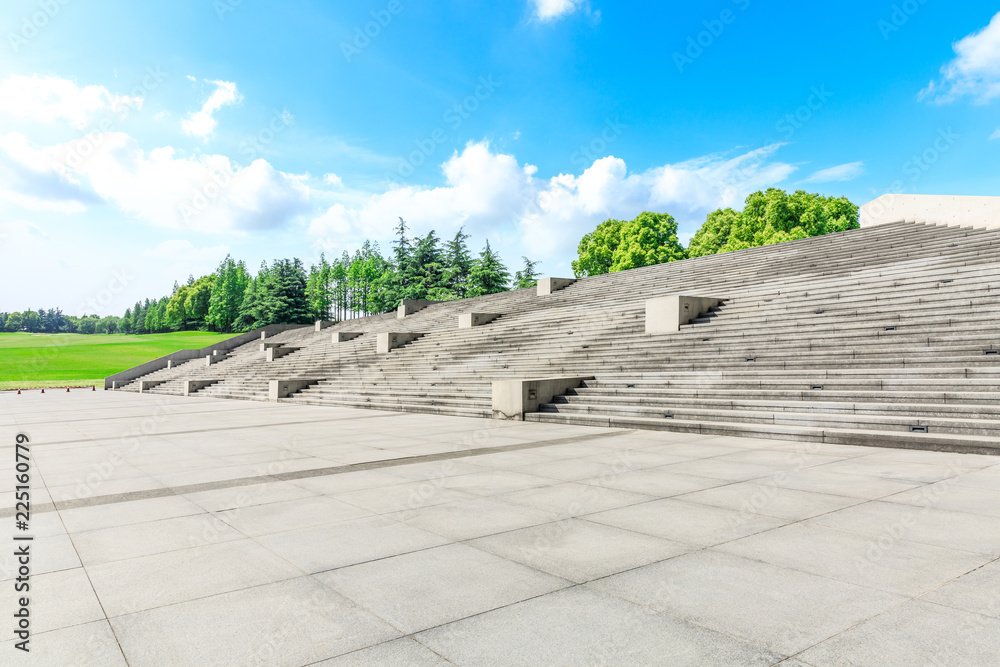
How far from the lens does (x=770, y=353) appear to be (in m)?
12.9

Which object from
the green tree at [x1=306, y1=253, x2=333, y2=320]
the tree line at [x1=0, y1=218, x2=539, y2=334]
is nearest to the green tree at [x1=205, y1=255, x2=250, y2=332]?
the tree line at [x1=0, y1=218, x2=539, y2=334]

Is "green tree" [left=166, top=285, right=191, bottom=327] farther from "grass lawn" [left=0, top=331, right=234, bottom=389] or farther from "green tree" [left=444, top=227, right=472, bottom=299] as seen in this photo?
"green tree" [left=444, top=227, right=472, bottom=299]

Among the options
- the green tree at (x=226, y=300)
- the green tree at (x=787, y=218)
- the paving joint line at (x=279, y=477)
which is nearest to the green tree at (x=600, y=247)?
the green tree at (x=787, y=218)

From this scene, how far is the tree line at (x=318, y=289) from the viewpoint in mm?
56656

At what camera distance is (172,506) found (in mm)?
5781

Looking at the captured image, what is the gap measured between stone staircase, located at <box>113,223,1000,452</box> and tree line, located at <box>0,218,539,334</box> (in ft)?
102

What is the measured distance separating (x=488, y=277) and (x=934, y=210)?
3792 cm

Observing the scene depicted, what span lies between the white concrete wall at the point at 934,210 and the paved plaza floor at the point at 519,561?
13.9 metres

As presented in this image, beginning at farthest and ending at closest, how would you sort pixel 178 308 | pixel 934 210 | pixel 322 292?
pixel 178 308 → pixel 322 292 → pixel 934 210

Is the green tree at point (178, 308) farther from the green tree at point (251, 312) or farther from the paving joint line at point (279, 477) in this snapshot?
the paving joint line at point (279, 477)

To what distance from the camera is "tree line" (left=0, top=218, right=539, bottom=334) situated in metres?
56.7

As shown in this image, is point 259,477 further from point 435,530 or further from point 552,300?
point 552,300

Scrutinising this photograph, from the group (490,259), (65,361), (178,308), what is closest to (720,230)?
(490,259)

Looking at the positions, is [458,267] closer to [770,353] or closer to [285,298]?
[285,298]
